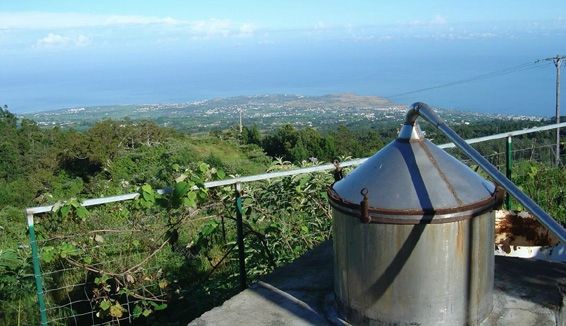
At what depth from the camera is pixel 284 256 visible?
15.4ft

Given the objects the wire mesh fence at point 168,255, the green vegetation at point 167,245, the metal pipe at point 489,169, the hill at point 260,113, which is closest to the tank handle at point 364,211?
the metal pipe at point 489,169

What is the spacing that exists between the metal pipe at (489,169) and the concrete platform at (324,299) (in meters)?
0.84

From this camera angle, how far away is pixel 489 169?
7.59ft

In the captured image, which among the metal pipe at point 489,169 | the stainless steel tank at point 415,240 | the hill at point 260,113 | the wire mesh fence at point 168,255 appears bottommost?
the hill at point 260,113

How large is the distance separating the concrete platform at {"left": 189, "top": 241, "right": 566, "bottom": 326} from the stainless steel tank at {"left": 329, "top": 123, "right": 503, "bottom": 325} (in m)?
0.23

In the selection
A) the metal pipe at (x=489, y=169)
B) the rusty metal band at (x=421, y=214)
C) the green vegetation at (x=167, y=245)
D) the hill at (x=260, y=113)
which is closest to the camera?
the metal pipe at (x=489, y=169)

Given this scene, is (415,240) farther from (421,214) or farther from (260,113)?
(260,113)

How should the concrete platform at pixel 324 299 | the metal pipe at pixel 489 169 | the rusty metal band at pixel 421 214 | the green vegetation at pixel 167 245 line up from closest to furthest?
1. the metal pipe at pixel 489 169
2. the rusty metal band at pixel 421 214
3. the concrete platform at pixel 324 299
4. the green vegetation at pixel 167 245

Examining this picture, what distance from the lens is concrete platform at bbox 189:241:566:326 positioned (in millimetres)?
2865

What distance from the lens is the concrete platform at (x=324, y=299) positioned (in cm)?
287

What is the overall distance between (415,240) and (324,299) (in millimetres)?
806

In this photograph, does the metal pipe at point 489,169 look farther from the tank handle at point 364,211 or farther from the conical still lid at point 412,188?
the tank handle at point 364,211

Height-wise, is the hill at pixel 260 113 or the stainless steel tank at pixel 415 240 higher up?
the stainless steel tank at pixel 415 240

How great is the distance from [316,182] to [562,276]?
2267mm
